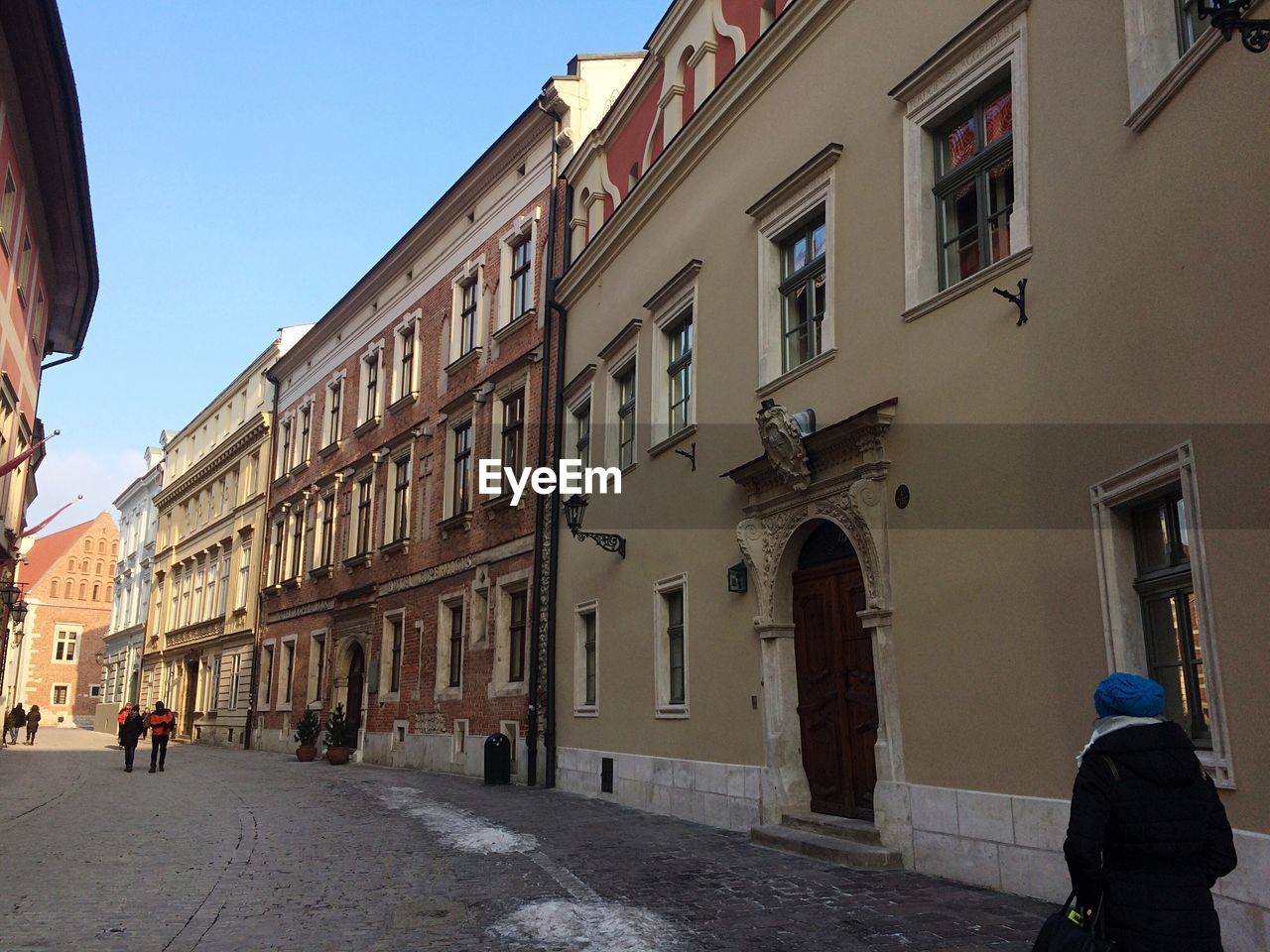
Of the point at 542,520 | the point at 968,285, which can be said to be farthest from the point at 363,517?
the point at 968,285

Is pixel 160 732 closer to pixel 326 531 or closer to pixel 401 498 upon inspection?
pixel 401 498

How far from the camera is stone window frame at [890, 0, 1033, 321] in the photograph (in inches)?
319

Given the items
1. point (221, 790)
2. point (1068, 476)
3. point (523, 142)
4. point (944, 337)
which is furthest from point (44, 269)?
point (1068, 476)

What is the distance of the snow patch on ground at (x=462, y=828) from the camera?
10.1 metres

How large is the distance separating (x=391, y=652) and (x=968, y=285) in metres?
19.2

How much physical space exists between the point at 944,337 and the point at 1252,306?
10.7 feet

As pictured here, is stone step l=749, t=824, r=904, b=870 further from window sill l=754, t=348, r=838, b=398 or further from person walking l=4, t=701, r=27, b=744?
person walking l=4, t=701, r=27, b=744

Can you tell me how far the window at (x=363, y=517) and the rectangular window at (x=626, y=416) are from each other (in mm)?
12652

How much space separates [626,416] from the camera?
627 inches

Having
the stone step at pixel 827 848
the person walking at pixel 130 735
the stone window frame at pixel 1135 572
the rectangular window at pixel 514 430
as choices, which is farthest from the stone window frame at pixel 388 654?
the stone window frame at pixel 1135 572

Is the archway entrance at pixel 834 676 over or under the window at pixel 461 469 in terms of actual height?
under

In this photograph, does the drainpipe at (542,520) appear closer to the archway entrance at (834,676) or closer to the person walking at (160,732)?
the archway entrance at (834,676)

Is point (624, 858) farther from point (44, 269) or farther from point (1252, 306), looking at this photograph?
point (44, 269)

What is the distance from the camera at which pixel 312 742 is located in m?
26.3
